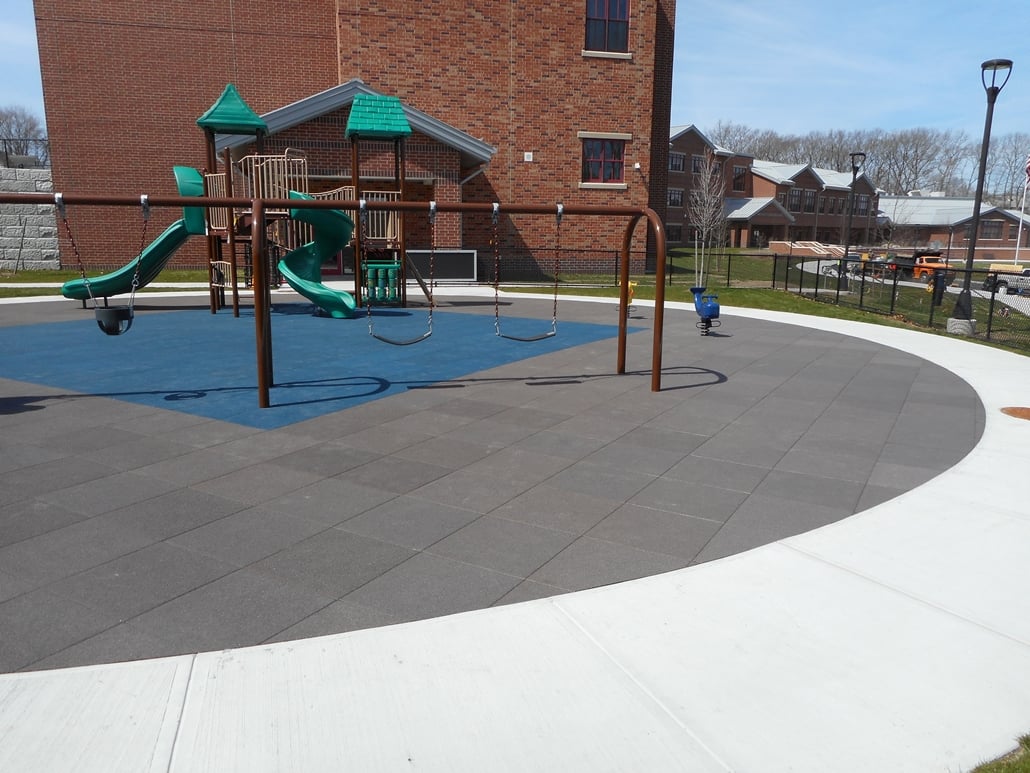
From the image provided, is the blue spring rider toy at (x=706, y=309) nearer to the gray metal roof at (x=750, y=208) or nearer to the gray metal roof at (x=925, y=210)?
the gray metal roof at (x=750, y=208)

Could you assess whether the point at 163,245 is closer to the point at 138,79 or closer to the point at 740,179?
the point at 138,79

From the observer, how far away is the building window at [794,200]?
7338cm

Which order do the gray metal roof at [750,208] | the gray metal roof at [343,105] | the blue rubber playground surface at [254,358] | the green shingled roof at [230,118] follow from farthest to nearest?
the gray metal roof at [750,208] → the gray metal roof at [343,105] → the green shingled roof at [230,118] → the blue rubber playground surface at [254,358]

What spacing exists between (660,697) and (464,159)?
2453 centimetres

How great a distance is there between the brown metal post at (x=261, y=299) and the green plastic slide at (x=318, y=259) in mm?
7658

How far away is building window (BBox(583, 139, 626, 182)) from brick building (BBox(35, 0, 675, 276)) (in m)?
0.04

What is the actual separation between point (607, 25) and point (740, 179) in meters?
48.3

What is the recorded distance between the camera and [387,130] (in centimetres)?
1728

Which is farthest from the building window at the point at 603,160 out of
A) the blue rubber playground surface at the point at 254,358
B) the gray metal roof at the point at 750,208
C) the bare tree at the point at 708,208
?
the gray metal roof at the point at 750,208

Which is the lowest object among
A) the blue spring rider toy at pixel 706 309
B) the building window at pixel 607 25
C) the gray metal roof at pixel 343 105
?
the blue spring rider toy at pixel 706 309

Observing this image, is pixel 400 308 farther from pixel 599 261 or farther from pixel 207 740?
pixel 207 740

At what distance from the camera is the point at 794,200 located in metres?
74.1

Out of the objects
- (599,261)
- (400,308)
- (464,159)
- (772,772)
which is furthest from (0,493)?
(599,261)

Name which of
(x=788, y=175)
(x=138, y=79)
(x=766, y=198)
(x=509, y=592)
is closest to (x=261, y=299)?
(x=509, y=592)
